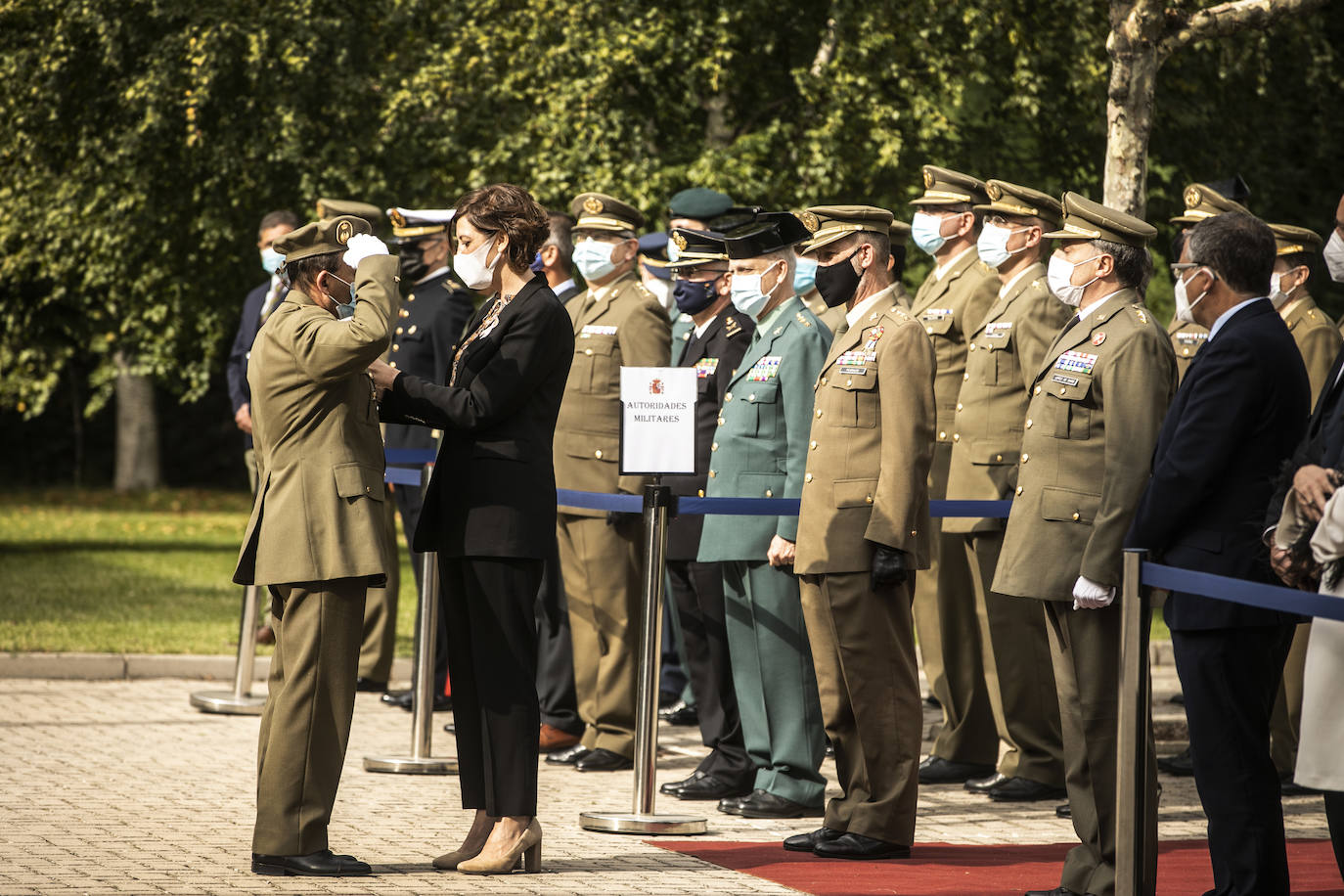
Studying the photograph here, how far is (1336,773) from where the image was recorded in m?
4.69

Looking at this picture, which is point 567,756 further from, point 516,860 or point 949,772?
point 516,860

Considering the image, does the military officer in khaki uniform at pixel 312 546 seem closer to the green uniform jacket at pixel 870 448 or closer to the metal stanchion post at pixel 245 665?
the green uniform jacket at pixel 870 448

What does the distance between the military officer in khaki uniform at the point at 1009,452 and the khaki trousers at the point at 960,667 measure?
13 centimetres

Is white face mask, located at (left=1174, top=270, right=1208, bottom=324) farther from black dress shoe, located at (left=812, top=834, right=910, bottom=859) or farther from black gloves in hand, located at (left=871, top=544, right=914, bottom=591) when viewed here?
black dress shoe, located at (left=812, top=834, right=910, bottom=859)

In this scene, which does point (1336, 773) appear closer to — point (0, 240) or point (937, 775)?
point (937, 775)

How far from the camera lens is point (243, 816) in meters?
6.84

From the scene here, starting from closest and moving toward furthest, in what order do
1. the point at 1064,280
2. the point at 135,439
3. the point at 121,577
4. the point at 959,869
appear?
the point at 1064,280 < the point at 959,869 < the point at 121,577 < the point at 135,439

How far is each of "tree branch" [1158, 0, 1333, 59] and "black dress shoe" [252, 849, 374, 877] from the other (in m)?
6.62

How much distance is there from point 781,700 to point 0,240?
1520cm

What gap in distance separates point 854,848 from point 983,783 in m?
1.73

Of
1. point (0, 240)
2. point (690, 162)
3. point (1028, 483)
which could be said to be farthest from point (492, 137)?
point (1028, 483)

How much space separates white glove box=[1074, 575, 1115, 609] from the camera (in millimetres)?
5602

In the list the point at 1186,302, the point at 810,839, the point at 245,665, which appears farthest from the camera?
the point at 245,665

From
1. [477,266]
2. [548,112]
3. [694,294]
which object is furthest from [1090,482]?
[548,112]
